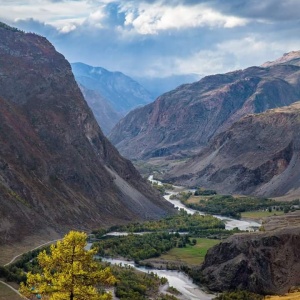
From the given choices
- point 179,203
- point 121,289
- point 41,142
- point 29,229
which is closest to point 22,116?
point 41,142

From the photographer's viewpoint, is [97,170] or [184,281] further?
[97,170]

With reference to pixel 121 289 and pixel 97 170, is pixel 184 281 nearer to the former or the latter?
pixel 121 289

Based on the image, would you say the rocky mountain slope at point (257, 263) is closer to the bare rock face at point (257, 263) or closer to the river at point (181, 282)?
the bare rock face at point (257, 263)

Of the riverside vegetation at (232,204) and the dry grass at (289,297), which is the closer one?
the dry grass at (289,297)

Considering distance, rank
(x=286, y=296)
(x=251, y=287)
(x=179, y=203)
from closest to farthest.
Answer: (x=286, y=296) < (x=251, y=287) < (x=179, y=203)

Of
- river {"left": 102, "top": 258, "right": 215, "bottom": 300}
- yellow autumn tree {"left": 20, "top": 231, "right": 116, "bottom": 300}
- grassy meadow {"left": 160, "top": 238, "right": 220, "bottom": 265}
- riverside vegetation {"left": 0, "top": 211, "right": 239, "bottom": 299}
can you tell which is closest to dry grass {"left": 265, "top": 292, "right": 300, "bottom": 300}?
river {"left": 102, "top": 258, "right": 215, "bottom": 300}

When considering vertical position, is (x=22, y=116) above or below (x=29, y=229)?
above

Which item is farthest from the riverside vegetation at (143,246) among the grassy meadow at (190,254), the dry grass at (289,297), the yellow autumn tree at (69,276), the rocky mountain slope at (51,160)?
the yellow autumn tree at (69,276)

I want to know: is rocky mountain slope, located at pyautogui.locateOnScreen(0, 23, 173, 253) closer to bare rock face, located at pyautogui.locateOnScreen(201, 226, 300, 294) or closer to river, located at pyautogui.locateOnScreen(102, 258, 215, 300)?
river, located at pyautogui.locateOnScreen(102, 258, 215, 300)
